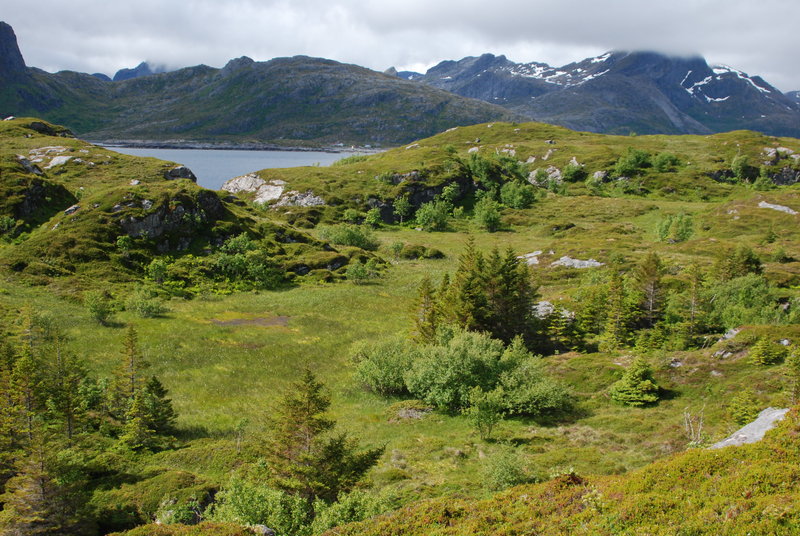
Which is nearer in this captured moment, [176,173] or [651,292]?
[651,292]

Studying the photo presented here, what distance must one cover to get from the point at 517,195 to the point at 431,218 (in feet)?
119

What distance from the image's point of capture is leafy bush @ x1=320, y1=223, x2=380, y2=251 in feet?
338

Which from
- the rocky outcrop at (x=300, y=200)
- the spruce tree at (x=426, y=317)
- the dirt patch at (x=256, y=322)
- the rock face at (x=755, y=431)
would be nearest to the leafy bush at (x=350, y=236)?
the rocky outcrop at (x=300, y=200)

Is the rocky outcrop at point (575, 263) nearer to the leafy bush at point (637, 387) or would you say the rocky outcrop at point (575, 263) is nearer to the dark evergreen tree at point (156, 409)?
the leafy bush at point (637, 387)

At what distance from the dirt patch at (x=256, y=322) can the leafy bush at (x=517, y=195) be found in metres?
110

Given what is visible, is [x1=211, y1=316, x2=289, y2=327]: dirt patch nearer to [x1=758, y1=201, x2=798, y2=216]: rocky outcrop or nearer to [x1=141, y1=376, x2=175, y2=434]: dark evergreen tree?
[x1=141, y1=376, x2=175, y2=434]: dark evergreen tree

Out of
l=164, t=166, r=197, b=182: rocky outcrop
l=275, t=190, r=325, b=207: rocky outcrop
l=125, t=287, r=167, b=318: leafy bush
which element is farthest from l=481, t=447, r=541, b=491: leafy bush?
l=275, t=190, r=325, b=207: rocky outcrop

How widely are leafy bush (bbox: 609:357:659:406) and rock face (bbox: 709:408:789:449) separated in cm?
1519

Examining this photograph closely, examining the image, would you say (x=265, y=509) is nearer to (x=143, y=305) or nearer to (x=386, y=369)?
(x=386, y=369)

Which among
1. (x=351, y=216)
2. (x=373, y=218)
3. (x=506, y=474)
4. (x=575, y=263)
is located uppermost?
(x=351, y=216)

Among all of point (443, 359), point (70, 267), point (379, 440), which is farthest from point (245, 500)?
point (70, 267)

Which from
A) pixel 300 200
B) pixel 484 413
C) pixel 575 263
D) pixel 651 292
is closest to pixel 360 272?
pixel 575 263

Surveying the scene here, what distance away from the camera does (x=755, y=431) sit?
15.4 m

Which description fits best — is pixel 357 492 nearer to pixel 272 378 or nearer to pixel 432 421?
pixel 432 421
